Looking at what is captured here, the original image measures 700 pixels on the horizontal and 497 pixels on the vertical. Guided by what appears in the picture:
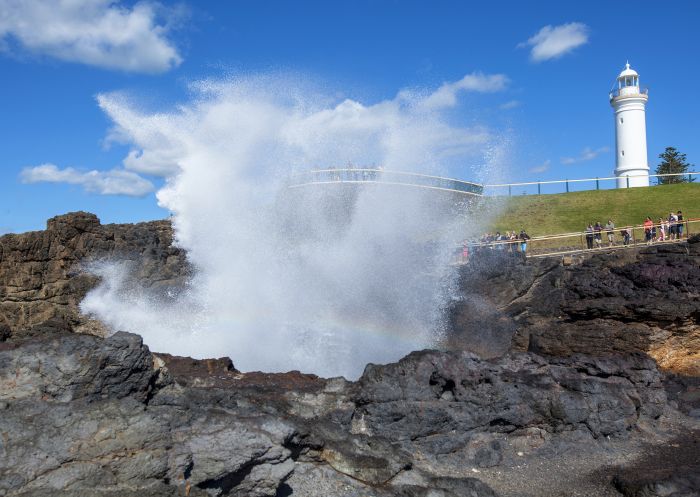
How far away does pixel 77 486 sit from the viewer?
5965 mm

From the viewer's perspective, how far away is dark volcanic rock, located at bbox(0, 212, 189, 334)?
20547 mm

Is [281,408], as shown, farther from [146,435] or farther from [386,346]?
[386,346]

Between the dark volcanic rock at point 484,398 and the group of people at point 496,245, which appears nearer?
the dark volcanic rock at point 484,398

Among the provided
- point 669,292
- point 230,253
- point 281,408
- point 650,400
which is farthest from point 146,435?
point 230,253

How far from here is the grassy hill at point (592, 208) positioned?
38.5m

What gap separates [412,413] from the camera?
33.6ft

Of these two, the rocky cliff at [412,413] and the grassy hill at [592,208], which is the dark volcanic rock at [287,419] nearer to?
the rocky cliff at [412,413]

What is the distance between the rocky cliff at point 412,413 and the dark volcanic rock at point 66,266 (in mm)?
6085

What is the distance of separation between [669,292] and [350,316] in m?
9.17

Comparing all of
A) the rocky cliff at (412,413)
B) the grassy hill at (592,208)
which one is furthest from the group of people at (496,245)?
the grassy hill at (592,208)

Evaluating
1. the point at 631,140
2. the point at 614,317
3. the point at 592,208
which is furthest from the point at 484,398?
the point at 631,140

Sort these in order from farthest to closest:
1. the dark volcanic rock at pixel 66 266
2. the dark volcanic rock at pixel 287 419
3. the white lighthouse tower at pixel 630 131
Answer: the white lighthouse tower at pixel 630 131, the dark volcanic rock at pixel 66 266, the dark volcanic rock at pixel 287 419

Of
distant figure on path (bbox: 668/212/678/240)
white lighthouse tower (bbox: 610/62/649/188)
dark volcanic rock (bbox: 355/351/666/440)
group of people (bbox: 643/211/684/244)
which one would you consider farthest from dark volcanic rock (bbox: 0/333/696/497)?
white lighthouse tower (bbox: 610/62/649/188)

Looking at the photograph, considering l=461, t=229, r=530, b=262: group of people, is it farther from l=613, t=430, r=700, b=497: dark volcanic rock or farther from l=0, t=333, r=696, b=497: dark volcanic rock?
l=613, t=430, r=700, b=497: dark volcanic rock
